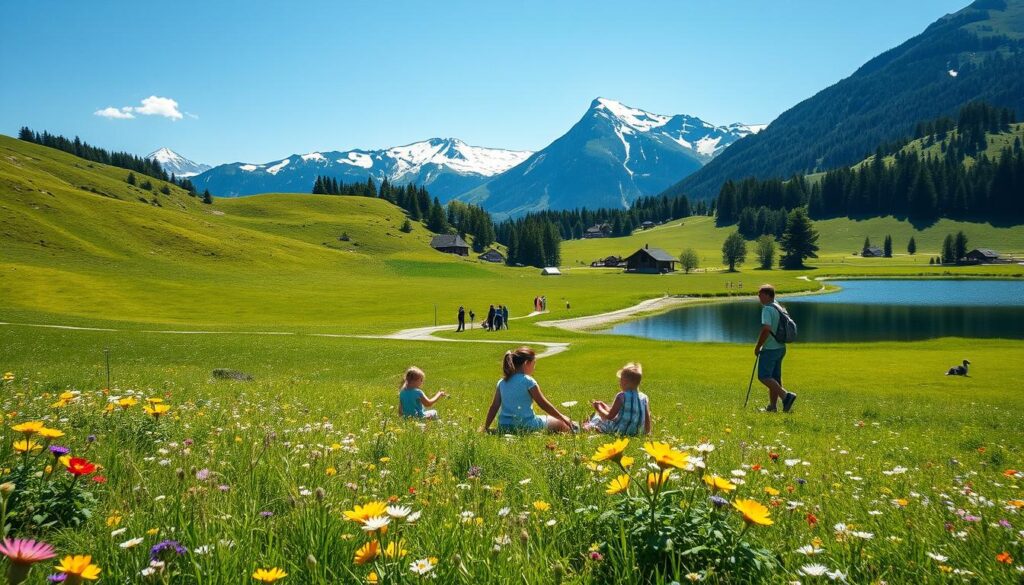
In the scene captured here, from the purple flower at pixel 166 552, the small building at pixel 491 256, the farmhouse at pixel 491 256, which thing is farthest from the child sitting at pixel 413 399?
the farmhouse at pixel 491 256

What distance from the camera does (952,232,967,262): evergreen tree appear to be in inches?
6206

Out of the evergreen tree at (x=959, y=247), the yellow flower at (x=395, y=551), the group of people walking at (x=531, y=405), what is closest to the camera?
the yellow flower at (x=395, y=551)

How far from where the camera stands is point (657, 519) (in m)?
2.91

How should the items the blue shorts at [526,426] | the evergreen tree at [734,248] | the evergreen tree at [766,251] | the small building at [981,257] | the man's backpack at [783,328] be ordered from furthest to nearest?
the evergreen tree at [766,251], the small building at [981,257], the evergreen tree at [734,248], the man's backpack at [783,328], the blue shorts at [526,426]

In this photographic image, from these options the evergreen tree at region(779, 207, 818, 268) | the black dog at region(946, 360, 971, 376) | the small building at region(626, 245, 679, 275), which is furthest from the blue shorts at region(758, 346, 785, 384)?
the evergreen tree at region(779, 207, 818, 268)

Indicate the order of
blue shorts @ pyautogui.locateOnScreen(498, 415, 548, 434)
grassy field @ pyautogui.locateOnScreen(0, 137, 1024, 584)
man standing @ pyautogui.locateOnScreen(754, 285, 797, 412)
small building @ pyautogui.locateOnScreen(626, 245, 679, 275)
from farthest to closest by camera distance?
small building @ pyautogui.locateOnScreen(626, 245, 679, 275) → man standing @ pyautogui.locateOnScreen(754, 285, 797, 412) → blue shorts @ pyautogui.locateOnScreen(498, 415, 548, 434) → grassy field @ pyautogui.locateOnScreen(0, 137, 1024, 584)

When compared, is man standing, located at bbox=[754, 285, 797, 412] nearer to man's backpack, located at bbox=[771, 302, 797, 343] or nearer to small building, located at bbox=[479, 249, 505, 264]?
man's backpack, located at bbox=[771, 302, 797, 343]

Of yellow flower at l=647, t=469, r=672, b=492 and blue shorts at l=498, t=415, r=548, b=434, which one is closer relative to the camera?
yellow flower at l=647, t=469, r=672, b=492

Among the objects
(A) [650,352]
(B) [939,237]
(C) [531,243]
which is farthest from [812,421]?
(B) [939,237]

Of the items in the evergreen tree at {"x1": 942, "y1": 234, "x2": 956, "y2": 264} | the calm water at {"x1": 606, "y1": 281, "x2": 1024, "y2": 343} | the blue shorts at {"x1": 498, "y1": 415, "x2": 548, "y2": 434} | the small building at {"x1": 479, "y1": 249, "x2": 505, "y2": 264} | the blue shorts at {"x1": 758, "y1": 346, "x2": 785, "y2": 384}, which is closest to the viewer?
the blue shorts at {"x1": 498, "y1": 415, "x2": 548, "y2": 434}

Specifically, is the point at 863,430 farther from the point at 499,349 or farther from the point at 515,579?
the point at 499,349

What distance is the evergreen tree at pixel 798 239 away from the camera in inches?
6417

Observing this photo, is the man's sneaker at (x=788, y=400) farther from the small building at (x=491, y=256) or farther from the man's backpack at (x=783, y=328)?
the small building at (x=491, y=256)

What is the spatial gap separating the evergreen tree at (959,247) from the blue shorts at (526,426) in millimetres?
196077
